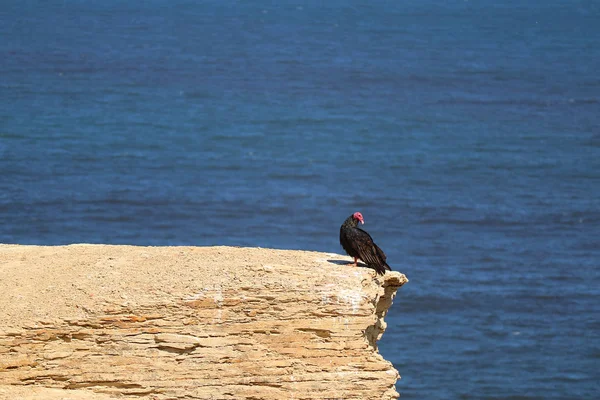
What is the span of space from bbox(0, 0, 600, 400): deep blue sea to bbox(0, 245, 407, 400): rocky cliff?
3048cm

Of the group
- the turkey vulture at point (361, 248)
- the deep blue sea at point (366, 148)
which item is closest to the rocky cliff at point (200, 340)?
the turkey vulture at point (361, 248)

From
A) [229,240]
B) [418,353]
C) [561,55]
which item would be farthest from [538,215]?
[561,55]

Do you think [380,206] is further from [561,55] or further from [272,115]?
[561,55]

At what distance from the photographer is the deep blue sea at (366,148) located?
226 feet

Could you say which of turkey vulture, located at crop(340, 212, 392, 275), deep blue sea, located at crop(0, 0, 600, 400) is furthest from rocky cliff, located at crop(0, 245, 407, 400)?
deep blue sea, located at crop(0, 0, 600, 400)

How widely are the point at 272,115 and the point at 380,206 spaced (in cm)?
3356

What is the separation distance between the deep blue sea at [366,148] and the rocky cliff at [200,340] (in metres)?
30.5

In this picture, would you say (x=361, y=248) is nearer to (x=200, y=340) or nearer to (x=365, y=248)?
(x=365, y=248)

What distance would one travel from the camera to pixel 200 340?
27188 millimetres

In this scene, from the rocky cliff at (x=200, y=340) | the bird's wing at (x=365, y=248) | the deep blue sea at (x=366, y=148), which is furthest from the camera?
the deep blue sea at (x=366, y=148)

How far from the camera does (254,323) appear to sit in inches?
1076

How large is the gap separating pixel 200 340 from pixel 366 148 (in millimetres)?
88770

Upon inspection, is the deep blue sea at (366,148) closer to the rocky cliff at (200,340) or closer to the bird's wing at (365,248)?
the bird's wing at (365,248)

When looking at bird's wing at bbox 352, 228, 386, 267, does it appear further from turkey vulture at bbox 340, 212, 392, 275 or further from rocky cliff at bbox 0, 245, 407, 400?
rocky cliff at bbox 0, 245, 407, 400
